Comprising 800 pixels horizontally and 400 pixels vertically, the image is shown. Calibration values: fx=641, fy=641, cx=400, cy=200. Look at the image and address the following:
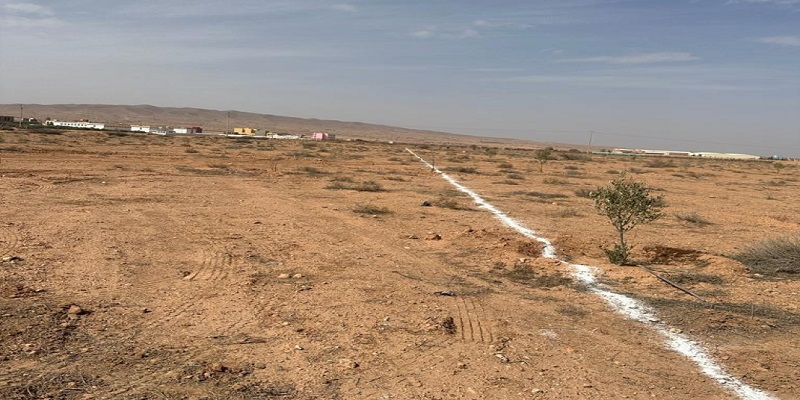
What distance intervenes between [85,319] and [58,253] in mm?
3006

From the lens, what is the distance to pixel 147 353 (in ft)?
16.1

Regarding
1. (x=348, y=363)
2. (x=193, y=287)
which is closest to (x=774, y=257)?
(x=348, y=363)

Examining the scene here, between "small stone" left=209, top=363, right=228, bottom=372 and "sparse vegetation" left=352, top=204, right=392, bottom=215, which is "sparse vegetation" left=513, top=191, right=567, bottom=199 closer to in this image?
"sparse vegetation" left=352, top=204, right=392, bottom=215

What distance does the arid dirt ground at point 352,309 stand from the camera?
182 inches

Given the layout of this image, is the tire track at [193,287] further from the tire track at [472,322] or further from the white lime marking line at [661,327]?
the white lime marking line at [661,327]

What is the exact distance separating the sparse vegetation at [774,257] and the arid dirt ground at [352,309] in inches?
14.9

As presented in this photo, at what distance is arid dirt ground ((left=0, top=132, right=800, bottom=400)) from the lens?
4.61m

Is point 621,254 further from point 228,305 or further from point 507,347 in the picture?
point 228,305

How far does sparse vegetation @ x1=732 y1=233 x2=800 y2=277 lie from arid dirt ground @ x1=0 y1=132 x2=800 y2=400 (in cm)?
38

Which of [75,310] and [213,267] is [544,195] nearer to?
[213,267]

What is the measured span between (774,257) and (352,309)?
639 cm

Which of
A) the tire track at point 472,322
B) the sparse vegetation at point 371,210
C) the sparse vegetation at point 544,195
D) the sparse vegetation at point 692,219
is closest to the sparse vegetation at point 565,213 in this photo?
the sparse vegetation at point 692,219

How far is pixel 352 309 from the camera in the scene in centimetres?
643

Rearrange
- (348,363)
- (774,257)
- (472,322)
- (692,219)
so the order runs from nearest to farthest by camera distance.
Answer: (348,363)
(472,322)
(774,257)
(692,219)
